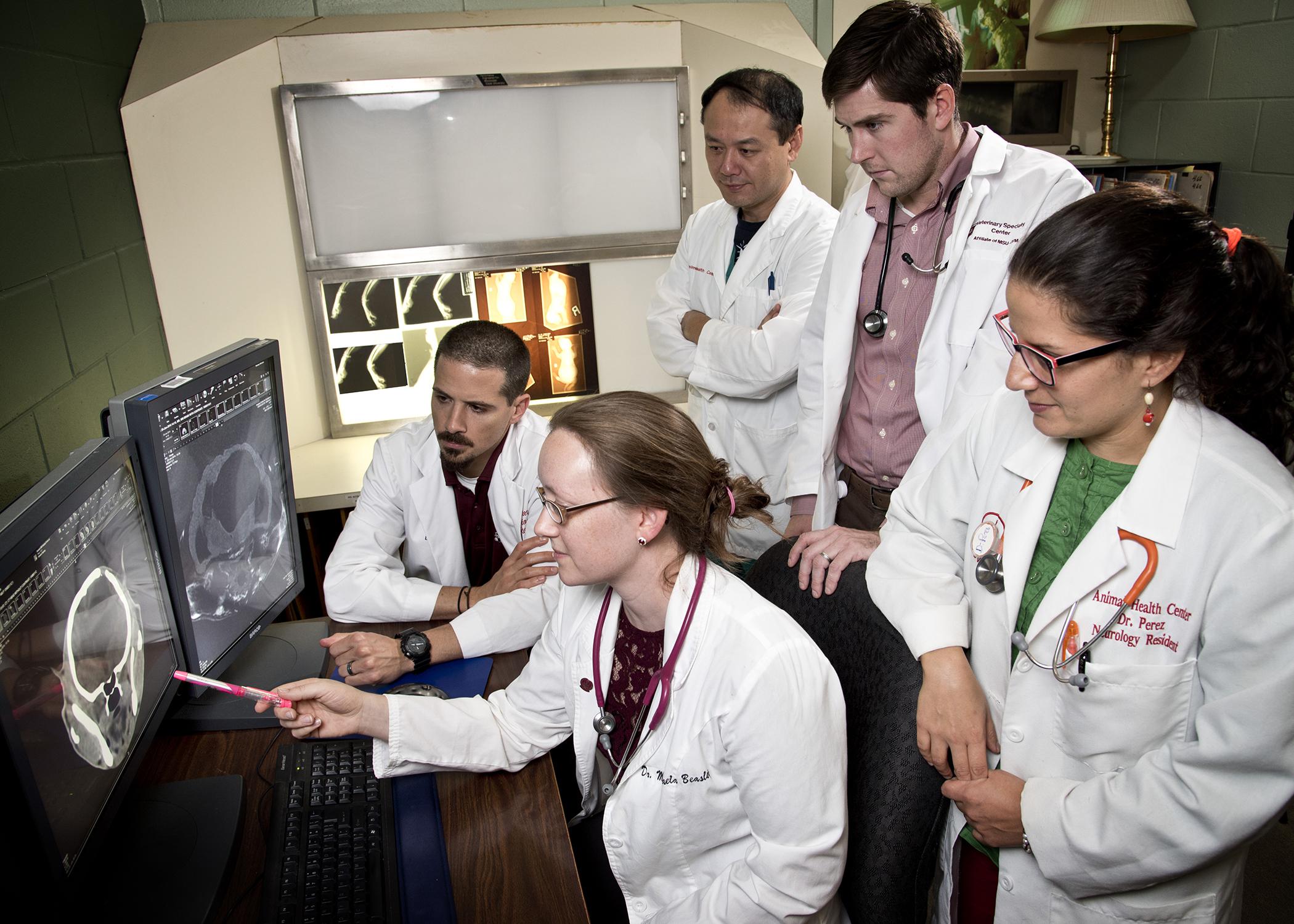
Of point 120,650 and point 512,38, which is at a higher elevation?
point 512,38

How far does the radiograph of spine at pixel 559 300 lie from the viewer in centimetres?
310

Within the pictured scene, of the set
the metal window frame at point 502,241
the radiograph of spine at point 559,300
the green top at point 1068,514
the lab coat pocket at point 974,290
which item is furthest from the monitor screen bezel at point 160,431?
the radiograph of spine at point 559,300

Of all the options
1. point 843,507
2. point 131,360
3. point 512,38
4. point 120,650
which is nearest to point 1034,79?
point 512,38

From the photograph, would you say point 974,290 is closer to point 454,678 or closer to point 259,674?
point 454,678

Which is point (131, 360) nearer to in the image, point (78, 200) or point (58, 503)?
point (78, 200)

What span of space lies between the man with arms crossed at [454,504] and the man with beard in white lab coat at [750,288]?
448 millimetres

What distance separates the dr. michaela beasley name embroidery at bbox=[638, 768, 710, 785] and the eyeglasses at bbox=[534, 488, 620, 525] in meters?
0.34

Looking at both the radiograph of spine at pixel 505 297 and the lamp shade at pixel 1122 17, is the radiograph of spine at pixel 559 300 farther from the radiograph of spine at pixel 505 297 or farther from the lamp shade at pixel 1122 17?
the lamp shade at pixel 1122 17

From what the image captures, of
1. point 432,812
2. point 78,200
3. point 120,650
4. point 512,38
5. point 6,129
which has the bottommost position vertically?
point 432,812

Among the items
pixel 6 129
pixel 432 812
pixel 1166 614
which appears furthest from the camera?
pixel 6 129

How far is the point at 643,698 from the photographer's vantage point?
127 cm

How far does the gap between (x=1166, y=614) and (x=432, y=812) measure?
903 mm

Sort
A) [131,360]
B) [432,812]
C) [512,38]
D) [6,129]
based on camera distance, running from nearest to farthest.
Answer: [432,812]
[6,129]
[131,360]
[512,38]

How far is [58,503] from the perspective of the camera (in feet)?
2.96
